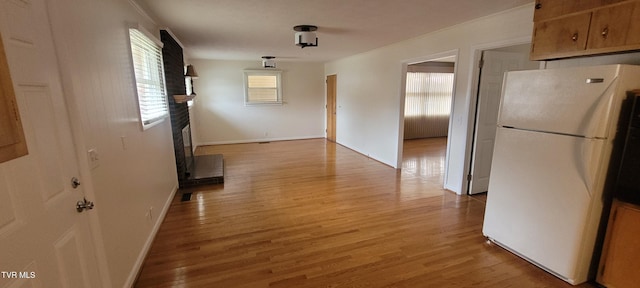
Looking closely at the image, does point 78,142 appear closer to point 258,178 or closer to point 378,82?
point 258,178

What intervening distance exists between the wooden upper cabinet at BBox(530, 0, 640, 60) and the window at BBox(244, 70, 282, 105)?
248 inches

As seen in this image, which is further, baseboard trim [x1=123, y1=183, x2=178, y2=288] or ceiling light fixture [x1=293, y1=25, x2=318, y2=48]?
ceiling light fixture [x1=293, y1=25, x2=318, y2=48]

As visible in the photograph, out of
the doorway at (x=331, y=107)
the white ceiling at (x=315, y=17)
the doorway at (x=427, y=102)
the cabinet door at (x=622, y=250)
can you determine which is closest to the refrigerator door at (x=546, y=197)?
the cabinet door at (x=622, y=250)

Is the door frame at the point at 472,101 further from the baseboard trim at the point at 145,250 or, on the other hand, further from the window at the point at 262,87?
the window at the point at 262,87

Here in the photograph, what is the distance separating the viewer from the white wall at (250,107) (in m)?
7.13

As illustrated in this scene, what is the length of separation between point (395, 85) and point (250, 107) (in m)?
4.37

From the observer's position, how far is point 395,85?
4871 mm

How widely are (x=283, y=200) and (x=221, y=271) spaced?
148 centimetres

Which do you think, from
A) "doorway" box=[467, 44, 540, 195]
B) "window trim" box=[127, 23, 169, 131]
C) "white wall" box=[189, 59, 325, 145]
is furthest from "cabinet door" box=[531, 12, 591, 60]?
"white wall" box=[189, 59, 325, 145]

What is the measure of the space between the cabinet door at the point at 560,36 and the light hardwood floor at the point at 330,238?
180cm

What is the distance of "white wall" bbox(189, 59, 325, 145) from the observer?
7133 millimetres

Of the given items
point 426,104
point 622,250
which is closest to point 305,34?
point 622,250

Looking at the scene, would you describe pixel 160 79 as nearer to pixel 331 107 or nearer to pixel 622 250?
pixel 622 250

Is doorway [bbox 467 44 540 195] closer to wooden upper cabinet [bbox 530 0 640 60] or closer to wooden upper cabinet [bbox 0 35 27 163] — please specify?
wooden upper cabinet [bbox 530 0 640 60]
